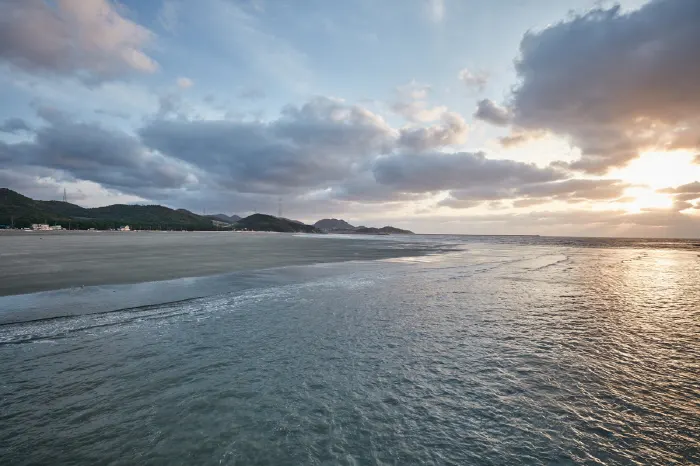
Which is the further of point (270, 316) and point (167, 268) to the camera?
point (167, 268)

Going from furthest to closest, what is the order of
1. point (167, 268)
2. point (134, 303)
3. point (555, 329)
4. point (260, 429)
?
point (167, 268), point (134, 303), point (555, 329), point (260, 429)

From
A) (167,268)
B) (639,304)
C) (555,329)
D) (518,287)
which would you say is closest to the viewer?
(555,329)

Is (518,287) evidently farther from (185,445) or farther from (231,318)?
(185,445)

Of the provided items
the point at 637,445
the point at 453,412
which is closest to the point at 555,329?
the point at 637,445

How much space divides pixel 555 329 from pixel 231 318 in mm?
13662

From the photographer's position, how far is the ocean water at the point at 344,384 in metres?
5.71

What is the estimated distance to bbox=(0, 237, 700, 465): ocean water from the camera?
5711 mm

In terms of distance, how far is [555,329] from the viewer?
43.5ft

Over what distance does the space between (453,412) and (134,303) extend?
15.8 m

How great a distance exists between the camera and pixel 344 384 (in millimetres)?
8156

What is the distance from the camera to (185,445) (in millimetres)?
5719

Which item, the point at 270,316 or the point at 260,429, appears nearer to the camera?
the point at 260,429

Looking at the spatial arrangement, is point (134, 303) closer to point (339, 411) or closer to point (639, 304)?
point (339, 411)

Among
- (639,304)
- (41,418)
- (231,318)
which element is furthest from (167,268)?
(639,304)
